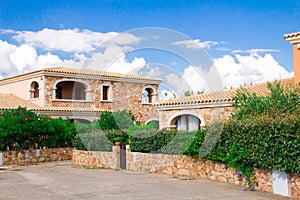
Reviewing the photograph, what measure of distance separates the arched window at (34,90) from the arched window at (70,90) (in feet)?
5.57

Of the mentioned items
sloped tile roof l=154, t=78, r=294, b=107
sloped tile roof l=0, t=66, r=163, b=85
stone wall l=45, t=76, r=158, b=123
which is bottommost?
sloped tile roof l=154, t=78, r=294, b=107

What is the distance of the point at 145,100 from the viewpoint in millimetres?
33688

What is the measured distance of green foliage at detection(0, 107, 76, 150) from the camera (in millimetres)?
20375

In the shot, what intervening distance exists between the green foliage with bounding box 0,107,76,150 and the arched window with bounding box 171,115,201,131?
632cm

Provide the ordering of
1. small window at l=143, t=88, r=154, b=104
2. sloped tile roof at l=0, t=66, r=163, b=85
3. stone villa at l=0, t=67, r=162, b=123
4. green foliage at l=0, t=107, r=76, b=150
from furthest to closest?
1. small window at l=143, t=88, r=154, b=104
2. sloped tile roof at l=0, t=66, r=163, b=85
3. stone villa at l=0, t=67, r=162, b=123
4. green foliage at l=0, t=107, r=76, b=150

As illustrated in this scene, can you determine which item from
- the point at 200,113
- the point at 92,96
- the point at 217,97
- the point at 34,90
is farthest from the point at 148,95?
the point at 217,97

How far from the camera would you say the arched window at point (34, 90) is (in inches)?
1204

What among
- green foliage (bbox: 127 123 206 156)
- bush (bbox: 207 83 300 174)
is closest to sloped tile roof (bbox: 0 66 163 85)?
green foliage (bbox: 127 123 206 156)

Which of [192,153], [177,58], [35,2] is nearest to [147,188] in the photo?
[192,153]

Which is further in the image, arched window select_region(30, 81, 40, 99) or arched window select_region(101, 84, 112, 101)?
arched window select_region(101, 84, 112, 101)

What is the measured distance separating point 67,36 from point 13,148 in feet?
21.7

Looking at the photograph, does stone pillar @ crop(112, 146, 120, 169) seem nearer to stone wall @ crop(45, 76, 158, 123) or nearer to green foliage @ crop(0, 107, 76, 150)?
green foliage @ crop(0, 107, 76, 150)

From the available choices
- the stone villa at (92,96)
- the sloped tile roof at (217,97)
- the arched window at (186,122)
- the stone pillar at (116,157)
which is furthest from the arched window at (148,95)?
the stone pillar at (116,157)

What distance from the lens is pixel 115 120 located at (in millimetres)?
23750
